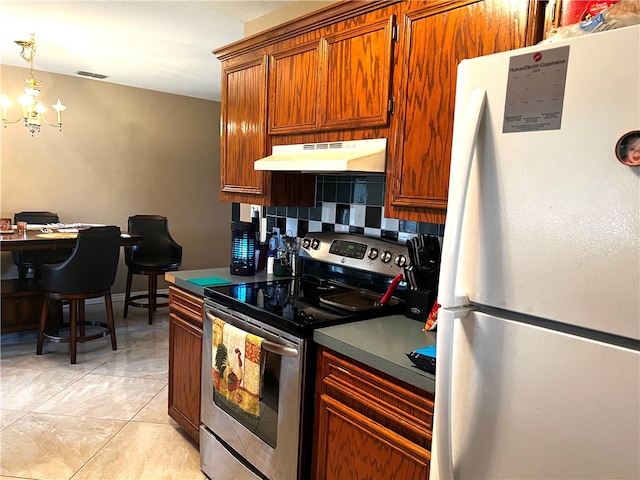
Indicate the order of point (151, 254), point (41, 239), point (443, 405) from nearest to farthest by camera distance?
1. point (443, 405)
2. point (41, 239)
3. point (151, 254)

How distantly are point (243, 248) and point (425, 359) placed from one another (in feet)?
4.88

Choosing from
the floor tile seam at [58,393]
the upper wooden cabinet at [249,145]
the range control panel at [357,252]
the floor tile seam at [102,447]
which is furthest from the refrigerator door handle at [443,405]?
the floor tile seam at [58,393]

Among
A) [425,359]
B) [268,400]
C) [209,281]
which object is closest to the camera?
[425,359]

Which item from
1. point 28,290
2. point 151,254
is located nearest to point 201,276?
point 28,290

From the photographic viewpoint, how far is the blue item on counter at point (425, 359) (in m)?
1.30

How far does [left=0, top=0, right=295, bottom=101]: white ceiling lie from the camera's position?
2998mm

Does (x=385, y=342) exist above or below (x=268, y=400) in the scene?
above

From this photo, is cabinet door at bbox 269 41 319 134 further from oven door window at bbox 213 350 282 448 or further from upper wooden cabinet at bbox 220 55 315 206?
oven door window at bbox 213 350 282 448

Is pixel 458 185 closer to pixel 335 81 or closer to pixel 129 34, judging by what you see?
pixel 335 81

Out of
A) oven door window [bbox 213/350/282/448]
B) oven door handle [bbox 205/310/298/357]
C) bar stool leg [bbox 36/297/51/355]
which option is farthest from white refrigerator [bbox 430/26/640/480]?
Answer: bar stool leg [bbox 36/297/51/355]

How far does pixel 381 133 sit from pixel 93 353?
3194 millimetres

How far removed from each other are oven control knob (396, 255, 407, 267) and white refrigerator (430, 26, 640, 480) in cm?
99

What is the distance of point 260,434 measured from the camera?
75.1 inches

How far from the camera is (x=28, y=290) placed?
4.03 m
